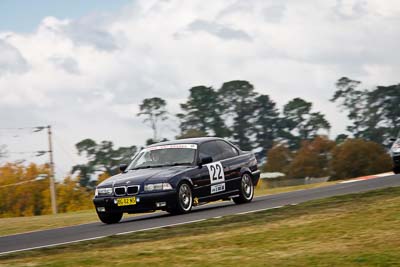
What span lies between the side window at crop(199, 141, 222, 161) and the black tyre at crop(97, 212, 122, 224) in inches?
77.3

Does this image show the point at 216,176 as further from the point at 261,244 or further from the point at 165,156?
the point at 261,244

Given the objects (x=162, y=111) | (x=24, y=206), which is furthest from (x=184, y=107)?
(x=24, y=206)

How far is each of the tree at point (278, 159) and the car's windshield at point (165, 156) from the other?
9224 centimetres

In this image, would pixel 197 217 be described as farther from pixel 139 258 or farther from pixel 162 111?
pixel 162 111

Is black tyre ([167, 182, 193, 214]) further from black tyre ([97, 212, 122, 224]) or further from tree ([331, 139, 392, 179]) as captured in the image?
tree ([331, 139, 392, 179])

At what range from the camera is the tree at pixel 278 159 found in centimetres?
11009

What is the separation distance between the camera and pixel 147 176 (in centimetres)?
1565

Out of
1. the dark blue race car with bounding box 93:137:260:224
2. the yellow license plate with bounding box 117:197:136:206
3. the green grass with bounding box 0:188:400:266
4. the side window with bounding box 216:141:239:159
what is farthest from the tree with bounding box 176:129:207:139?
the green grass with bounding box 0:188:400:266

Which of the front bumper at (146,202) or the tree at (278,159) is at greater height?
the tree at (278,159)

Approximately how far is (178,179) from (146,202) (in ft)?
2.32

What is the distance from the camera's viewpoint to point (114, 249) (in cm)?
999

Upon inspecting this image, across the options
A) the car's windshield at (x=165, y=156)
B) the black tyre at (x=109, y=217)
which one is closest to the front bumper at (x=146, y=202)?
the black tyre at (x=109, y=217)

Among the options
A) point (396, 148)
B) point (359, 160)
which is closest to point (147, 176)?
point (396, 148)

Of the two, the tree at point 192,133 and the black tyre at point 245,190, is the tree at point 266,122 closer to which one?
the tree at point 192,133
